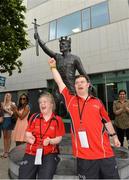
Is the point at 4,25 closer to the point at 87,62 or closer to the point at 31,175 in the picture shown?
the point at 87,62

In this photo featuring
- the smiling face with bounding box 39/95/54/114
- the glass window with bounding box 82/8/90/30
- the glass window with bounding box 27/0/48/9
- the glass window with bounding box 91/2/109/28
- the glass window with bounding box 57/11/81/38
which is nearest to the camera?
the smiling face with bounding box 39/95/54/114

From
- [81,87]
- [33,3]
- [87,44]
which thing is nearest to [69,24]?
[87,44]

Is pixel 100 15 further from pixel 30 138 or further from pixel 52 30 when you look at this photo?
pixel 30 138

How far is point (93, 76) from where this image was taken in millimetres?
16875

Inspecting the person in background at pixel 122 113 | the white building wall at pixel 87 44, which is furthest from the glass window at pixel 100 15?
the person in background at pixel 122 113

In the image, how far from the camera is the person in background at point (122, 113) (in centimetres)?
A: 641

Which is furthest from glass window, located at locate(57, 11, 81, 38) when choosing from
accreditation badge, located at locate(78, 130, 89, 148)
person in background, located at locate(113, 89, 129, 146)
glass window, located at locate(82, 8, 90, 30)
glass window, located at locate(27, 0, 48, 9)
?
accreditation badge, located at locate(78, 130, 89, 148)

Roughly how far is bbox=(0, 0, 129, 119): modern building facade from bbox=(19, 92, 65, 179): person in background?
12.5 m

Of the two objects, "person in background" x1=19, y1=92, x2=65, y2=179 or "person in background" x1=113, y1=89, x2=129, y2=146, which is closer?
"person in background" x1=19, y1=92, x2=65, y2=179

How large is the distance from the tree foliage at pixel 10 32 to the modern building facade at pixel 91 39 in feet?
13.0

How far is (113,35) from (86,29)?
6.35 feet

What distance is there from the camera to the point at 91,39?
1683 centimetres

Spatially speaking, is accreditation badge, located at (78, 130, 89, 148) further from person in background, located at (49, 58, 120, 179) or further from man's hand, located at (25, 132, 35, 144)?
man's hand, located at (25, 132, 35, 144)

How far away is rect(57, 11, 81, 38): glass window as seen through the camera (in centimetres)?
1772
